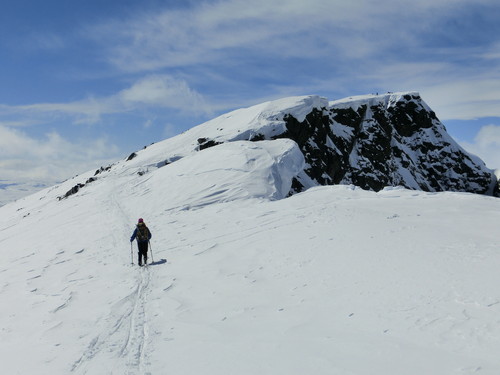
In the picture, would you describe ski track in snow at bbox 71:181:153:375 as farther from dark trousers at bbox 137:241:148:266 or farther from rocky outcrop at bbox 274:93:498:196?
rocky outcrop at bbox 274:93:498:196

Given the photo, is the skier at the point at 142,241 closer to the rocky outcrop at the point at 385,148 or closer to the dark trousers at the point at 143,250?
the dark trousers at the point at 143,250

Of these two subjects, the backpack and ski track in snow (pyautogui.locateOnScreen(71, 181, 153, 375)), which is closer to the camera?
ski track in snow (pyautogui.locateOnScreen(71, 181, 153, 375))

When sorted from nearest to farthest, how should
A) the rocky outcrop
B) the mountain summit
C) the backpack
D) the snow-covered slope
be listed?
the snow-covered slope, the backpack, the mountain summit, the rocky outcrop

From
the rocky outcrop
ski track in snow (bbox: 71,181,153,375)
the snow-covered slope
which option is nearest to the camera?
the snow-covered slope

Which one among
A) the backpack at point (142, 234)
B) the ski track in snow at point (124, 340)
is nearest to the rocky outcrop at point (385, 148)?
the backpack at point (142, 234)

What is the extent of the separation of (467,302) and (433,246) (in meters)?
3.99

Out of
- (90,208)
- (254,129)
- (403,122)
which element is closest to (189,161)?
(90,208)

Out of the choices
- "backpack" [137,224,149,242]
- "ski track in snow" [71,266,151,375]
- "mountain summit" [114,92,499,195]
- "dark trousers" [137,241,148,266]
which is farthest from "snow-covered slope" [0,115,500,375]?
"mountain summit" [114,92,499,195]

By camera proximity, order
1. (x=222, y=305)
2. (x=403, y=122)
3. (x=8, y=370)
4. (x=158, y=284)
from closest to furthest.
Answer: (x=8, y=370) < (x=222, y=305) < (x=158, y=284) < (x=403, y=122)

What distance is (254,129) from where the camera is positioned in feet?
167

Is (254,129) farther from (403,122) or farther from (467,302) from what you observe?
(403,122)

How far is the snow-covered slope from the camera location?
638 centimetres

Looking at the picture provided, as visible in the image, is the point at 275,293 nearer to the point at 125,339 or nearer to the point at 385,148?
the point at 125,339

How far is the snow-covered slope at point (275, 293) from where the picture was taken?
Result: 251 inches
